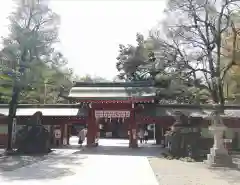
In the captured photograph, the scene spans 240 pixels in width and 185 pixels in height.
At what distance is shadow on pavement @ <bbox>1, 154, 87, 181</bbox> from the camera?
41.7ft

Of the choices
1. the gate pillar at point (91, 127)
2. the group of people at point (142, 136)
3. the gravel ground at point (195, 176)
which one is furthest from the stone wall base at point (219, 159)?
the group of people at point (142, 136)

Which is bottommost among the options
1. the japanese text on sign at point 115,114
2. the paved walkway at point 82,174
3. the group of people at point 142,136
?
the paved walkway at point 82,174

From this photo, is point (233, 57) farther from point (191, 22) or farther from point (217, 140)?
point (217, 140)

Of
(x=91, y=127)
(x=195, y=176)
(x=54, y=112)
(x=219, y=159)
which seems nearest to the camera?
(x=195, y=176)

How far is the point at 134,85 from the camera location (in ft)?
93.4

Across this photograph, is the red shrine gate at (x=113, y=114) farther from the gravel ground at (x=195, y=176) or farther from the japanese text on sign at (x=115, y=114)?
the gravel ground at (x=195, y=176)

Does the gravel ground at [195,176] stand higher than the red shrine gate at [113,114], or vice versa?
the red shrine gate at [113,114]

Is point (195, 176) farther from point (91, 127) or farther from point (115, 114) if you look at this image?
point (91, 127)

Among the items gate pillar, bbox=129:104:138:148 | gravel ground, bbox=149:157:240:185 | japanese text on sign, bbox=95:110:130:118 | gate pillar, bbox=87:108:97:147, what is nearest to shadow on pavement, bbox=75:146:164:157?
gate pillar, bbox=129:104:138:148

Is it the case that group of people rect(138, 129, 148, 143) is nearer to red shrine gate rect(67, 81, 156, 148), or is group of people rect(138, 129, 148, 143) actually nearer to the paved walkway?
red shrine gate rect(67, 81, 156, 148)

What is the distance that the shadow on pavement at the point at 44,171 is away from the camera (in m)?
12.7

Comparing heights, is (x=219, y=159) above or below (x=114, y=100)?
below

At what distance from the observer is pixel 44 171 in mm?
14266

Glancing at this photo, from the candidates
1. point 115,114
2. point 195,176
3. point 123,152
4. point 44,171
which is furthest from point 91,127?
point 195,176
